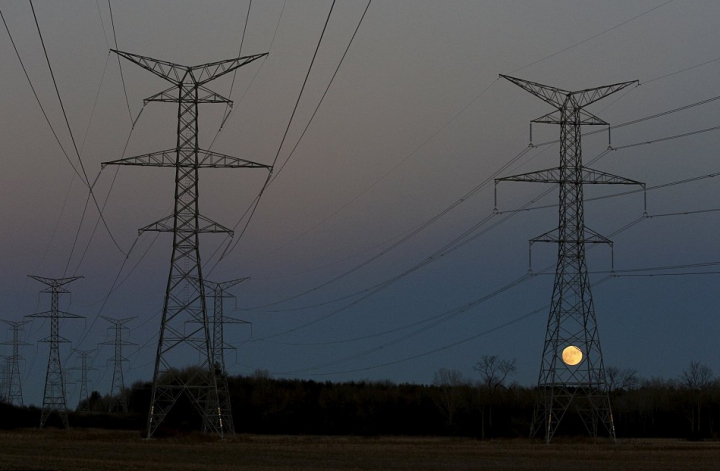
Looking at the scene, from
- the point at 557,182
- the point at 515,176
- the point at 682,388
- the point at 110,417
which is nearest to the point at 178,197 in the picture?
the point at 515,176

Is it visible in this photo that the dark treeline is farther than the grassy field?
Yes

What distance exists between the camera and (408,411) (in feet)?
407

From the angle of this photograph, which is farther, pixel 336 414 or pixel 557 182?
pixel 336 414

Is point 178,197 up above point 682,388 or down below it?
above

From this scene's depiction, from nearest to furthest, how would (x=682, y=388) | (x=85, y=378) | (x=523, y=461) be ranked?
(x=523, y=461) < (x=85, y=378) < (x=682, y=388)

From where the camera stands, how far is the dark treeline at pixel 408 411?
111m

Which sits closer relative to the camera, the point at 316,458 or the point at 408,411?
the point at 316,458

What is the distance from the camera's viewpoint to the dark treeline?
11056cm

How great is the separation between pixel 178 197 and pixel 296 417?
7871 cm

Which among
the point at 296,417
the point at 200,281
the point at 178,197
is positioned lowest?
→ the point at 296,417

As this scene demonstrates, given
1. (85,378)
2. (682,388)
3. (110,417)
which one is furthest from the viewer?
(682,388)

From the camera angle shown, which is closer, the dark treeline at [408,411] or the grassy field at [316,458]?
the grassy field at [316,458]

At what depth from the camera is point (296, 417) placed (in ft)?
412

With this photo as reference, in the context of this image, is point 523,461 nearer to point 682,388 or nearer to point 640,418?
point 640,418
